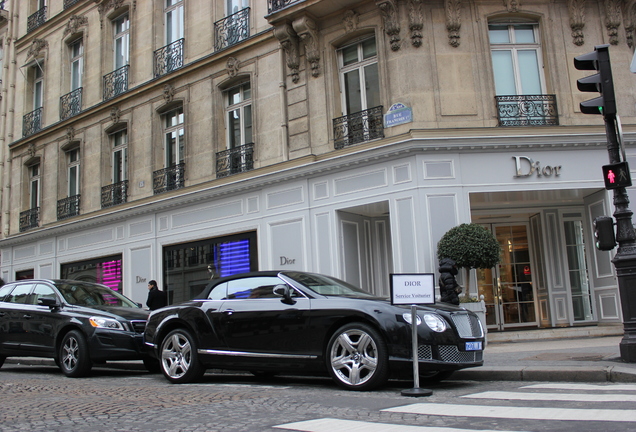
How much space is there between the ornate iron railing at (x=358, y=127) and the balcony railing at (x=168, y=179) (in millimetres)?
5641

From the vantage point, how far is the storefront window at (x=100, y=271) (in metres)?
20.3

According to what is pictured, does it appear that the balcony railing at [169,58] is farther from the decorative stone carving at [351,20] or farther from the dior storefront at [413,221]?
the decorative stone carving at [351,20]

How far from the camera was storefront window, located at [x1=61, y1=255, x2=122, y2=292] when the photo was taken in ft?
66.7

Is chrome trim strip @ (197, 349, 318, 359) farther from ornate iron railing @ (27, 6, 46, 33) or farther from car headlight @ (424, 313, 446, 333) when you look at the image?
ornate iron railing @ (27, 6, 46, 33)

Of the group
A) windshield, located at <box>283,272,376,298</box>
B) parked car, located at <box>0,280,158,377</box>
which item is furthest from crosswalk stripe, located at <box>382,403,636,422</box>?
parked car, located at <box>0,280,158,377</box>

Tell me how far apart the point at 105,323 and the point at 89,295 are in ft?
4.35

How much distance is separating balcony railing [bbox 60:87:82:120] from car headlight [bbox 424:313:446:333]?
18937 millimetres

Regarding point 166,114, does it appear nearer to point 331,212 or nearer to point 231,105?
point 231,105

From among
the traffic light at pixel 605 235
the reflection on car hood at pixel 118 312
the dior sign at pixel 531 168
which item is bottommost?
the reflection on car hood at pixel 118 312

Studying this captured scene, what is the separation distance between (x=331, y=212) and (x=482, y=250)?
13.0 feet

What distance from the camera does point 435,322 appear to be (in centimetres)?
712

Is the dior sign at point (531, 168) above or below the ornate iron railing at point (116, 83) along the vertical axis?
below

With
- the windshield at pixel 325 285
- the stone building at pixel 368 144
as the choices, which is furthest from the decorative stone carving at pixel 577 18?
the windshield at pixel 325 285

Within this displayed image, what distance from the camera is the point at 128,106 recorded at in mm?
20672
